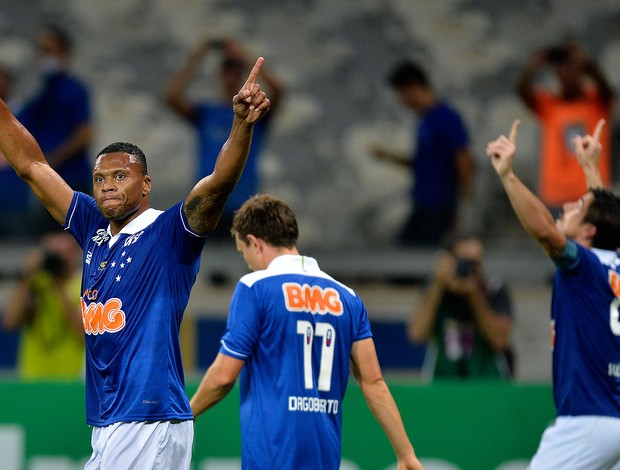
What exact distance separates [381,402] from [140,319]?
1.25 m

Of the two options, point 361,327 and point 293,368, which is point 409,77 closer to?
point 361,327

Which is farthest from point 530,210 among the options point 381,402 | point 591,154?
point 381,402

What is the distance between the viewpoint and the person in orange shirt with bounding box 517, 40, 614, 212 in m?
11.1

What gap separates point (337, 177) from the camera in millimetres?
12281

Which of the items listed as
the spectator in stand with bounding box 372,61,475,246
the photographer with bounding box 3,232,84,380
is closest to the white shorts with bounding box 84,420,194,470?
the photographer with bounding box 3,232,84,380

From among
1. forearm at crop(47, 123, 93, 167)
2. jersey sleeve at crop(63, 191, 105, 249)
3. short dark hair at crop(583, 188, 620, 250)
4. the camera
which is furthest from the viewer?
forearm at crop(47, 123, 93, 167)

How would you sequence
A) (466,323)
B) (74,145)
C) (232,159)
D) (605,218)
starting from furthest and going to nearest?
1. (74,145)
2. (466,323)
3. (605,218)
4. (232,159)

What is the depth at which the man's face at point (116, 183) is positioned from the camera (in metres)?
4.42

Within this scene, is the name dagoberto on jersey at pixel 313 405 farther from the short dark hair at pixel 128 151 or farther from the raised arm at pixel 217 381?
the short dark hair at pixel 128 151

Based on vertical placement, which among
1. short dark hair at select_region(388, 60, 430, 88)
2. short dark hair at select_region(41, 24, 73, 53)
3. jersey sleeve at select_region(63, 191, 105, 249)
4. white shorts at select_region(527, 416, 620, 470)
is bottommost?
white shorts at select_region(527, 416, 620, 470)

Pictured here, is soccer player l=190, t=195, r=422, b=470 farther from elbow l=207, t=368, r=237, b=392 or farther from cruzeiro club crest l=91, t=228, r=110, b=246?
cruzeiro club crest l=91, t=228, r=110, b=246

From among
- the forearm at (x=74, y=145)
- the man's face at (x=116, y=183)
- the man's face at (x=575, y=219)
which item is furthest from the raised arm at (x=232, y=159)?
the forearm at (x=74, y=145)

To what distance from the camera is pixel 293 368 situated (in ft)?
15.8

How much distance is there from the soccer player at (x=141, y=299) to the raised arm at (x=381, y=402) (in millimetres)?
926
